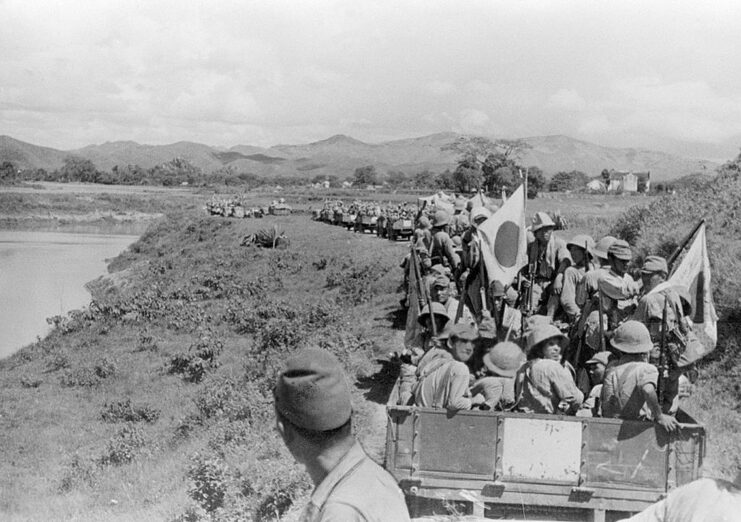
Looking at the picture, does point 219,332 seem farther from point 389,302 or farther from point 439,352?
point 439,352

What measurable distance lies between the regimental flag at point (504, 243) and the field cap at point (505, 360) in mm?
2459

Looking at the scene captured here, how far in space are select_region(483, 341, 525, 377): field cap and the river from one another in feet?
63.7

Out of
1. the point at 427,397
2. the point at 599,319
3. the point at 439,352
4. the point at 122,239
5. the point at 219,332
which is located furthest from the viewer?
the point at 122,239

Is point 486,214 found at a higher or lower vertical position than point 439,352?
higher

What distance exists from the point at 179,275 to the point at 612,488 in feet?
94.5

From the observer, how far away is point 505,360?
277 inches

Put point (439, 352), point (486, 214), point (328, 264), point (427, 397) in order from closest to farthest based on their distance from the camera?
point (427, 397) < point (439, 352) < point (486, 214) < point (328, 264)

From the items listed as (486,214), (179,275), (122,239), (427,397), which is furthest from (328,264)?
(122,239)

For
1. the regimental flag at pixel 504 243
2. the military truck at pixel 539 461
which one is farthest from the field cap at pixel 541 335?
A: the regimental flag at pixel 504 243

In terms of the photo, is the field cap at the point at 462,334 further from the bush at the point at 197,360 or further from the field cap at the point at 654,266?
the bush at the point at 197,360

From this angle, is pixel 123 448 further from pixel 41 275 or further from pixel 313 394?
pixel 41 275

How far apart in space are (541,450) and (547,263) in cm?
466

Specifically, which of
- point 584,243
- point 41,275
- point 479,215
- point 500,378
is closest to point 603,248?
point 584,243

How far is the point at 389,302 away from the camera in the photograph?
790 inches
